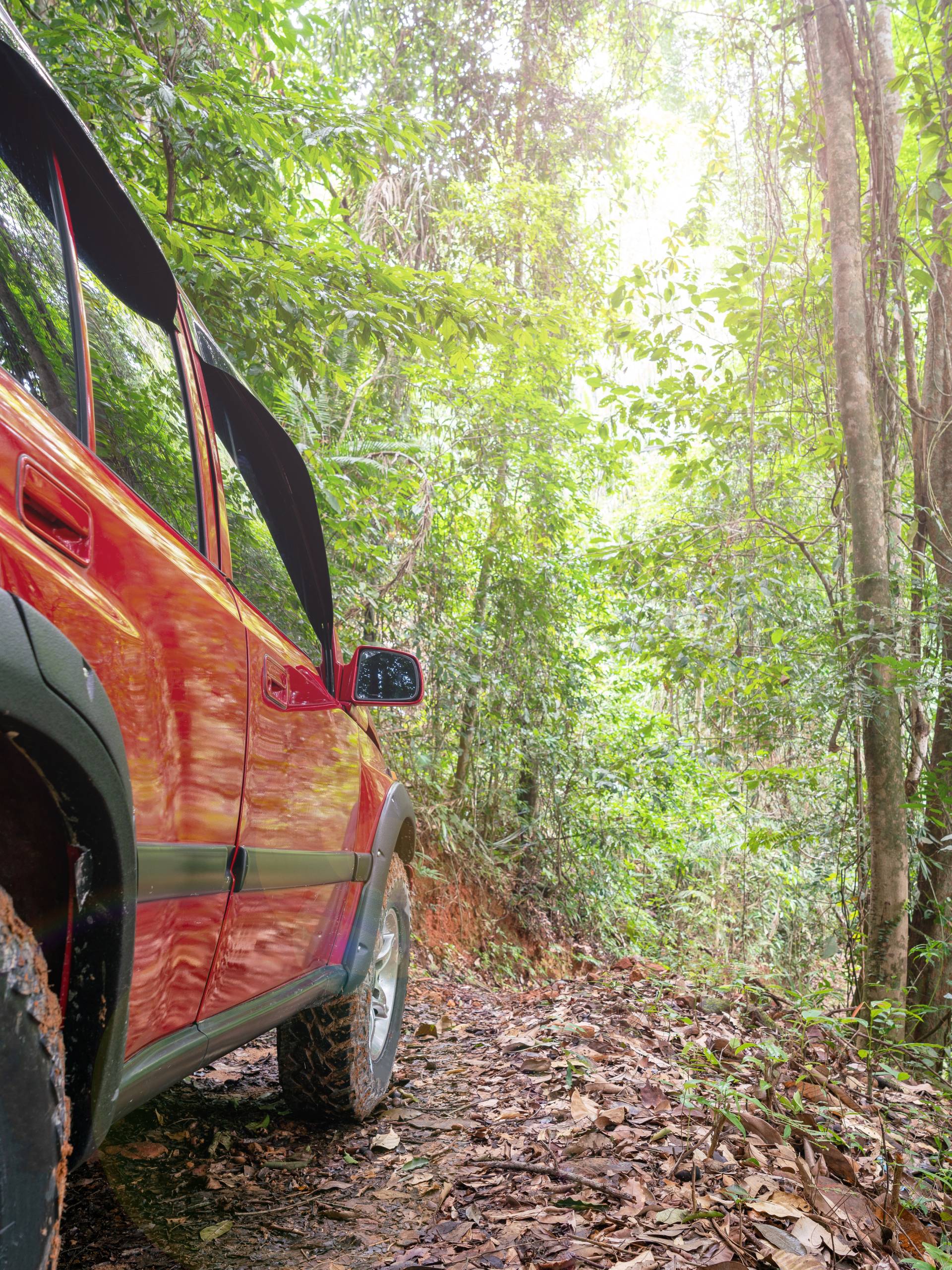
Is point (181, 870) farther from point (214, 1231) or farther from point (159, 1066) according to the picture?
point (214, 1231)

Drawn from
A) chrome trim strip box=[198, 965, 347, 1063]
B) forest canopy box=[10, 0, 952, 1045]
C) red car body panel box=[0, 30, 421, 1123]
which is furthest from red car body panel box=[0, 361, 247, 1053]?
forest canopy box=[10, 0, 952, 1045]

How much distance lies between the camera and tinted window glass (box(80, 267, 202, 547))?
5.11ft

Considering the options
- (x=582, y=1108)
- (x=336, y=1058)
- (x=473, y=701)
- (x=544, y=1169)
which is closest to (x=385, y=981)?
(x=336, y=1058)

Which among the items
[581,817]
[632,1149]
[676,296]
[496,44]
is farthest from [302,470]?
[496,44]

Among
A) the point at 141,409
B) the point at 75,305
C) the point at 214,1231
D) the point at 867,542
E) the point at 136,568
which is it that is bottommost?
the point at 214,1231

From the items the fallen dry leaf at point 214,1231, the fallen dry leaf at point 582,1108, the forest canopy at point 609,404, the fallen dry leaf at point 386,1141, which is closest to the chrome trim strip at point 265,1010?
the fallen dry leaf at point 214,1231

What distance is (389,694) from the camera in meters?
2.90

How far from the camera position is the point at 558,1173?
2504mm

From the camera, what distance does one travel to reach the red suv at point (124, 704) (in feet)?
3.41

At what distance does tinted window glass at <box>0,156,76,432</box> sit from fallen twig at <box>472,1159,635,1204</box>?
2.35m

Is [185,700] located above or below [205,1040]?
above

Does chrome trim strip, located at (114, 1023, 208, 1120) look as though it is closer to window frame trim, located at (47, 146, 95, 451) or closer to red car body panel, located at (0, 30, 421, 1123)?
red car body panel, located at (0, 30, 421, 1123)

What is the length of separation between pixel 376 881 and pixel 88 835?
1.91m

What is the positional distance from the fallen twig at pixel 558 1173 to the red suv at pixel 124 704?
752 mm
